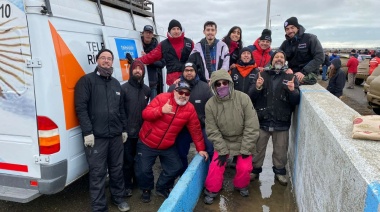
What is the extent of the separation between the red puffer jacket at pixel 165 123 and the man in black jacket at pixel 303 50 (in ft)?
6.11

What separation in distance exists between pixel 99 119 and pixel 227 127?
5.12 feet

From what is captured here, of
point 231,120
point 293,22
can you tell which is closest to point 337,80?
point 293,22

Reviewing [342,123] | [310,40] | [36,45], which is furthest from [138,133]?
[310,40]

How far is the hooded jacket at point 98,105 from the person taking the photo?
123 inches

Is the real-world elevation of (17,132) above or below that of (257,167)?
above

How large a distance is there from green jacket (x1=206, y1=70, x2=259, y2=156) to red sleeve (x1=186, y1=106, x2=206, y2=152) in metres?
0.17

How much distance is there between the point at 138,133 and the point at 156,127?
0.39 meters

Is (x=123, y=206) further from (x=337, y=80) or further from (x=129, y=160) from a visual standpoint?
(x=337, y=80)

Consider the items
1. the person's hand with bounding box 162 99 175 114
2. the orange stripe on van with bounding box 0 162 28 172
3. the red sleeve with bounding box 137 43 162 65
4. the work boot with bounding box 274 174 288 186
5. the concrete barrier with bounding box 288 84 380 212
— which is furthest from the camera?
the red sleeve with bounding box 137 43 162 65

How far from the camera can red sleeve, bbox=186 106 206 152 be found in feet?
12.1

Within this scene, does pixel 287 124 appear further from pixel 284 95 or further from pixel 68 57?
pixel 68 57

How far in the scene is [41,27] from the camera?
2.75 metres

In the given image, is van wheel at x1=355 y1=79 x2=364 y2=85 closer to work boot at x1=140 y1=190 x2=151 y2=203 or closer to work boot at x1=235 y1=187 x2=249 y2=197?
work boot at x1=235 y1=187 x2=249 y2=197

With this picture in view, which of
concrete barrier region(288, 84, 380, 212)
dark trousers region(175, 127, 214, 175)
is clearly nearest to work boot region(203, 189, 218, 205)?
dark trousers region(175, 127, 214, 175)
